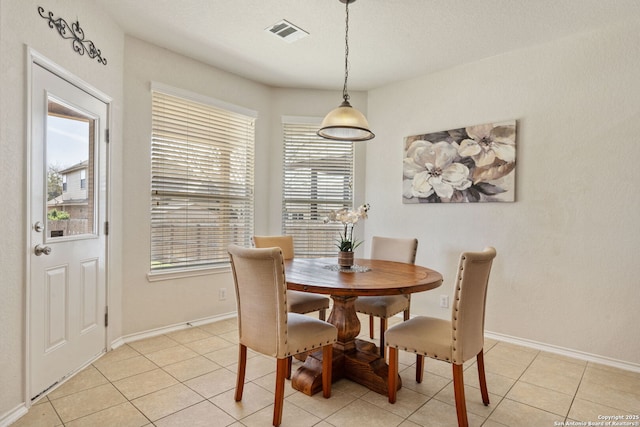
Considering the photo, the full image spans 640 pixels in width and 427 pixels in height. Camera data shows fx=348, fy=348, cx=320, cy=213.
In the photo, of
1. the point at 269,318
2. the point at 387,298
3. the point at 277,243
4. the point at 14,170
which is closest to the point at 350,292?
the point at 269,318

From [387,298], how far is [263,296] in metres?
1.17

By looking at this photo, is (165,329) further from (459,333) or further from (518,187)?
(518,187)

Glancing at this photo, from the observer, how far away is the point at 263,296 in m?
1.89

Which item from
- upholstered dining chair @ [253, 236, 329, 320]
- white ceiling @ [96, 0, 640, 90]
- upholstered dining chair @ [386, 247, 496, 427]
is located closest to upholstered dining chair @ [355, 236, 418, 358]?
upholstered dining chair @ [253, 236, 329, 320]

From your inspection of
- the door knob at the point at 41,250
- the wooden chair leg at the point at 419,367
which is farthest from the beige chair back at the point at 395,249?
the door knob at the point at 41,250

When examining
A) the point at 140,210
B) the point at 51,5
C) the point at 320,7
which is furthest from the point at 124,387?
the point at 320,7

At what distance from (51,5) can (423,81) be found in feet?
10.7

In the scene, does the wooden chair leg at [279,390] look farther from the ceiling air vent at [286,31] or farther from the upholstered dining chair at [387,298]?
the ceiling air vent at [286,31]

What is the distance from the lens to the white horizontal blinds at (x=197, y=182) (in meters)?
3.30

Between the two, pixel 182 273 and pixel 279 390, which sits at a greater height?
pixel 182 273

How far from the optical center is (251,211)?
13.3ft

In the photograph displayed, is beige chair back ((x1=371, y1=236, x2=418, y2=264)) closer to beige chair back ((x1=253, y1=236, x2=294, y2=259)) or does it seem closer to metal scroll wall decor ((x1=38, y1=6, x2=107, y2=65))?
beige chair back ((x1=253, y1=236, x2=294, y2=259))

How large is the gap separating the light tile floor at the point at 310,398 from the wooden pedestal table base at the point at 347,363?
0.21ft

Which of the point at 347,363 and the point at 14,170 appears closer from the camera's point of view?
the point at 14,170
